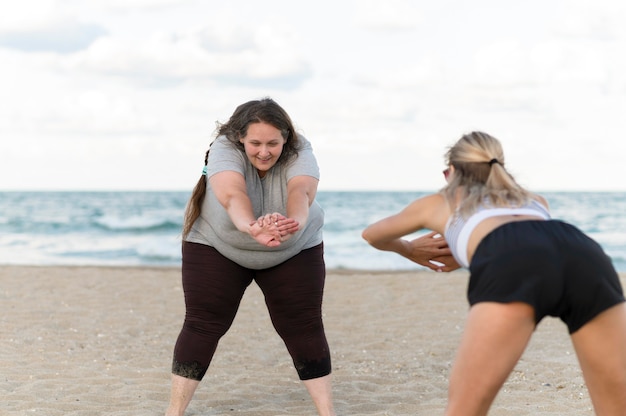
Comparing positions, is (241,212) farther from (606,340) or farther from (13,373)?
(13,373)

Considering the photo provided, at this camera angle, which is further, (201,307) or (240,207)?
(201,307)

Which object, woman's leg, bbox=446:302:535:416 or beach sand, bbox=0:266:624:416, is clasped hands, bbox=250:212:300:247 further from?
beach sand, bbox=0:266:624:416

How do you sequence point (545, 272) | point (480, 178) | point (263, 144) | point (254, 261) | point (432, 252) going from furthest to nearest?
point (254, 261), point (263, 144), point (432, 252), point (480, 178), point (545, 272)

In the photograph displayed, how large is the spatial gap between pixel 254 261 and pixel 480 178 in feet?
5.40

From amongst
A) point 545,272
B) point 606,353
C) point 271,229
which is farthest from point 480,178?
point 271,229

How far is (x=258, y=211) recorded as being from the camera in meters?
4.64

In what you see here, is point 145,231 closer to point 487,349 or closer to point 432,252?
point 432,252

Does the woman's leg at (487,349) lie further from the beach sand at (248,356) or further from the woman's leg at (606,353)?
the beach sand at (248,356)

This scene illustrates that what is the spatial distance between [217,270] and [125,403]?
4.99 feet

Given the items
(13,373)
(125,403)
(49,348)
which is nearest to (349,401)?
(125,403)

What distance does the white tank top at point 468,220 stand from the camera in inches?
127

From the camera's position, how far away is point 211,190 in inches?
184

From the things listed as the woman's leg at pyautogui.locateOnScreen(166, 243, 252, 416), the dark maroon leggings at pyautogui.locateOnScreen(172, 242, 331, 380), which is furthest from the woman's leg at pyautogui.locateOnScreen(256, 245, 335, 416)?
the woman's leg at pyautogui.locateOnScreen(166, 243, 252, 416)

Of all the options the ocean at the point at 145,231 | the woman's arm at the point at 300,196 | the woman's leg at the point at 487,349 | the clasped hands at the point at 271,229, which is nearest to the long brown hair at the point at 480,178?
the woman's leg at the point at 487,349
